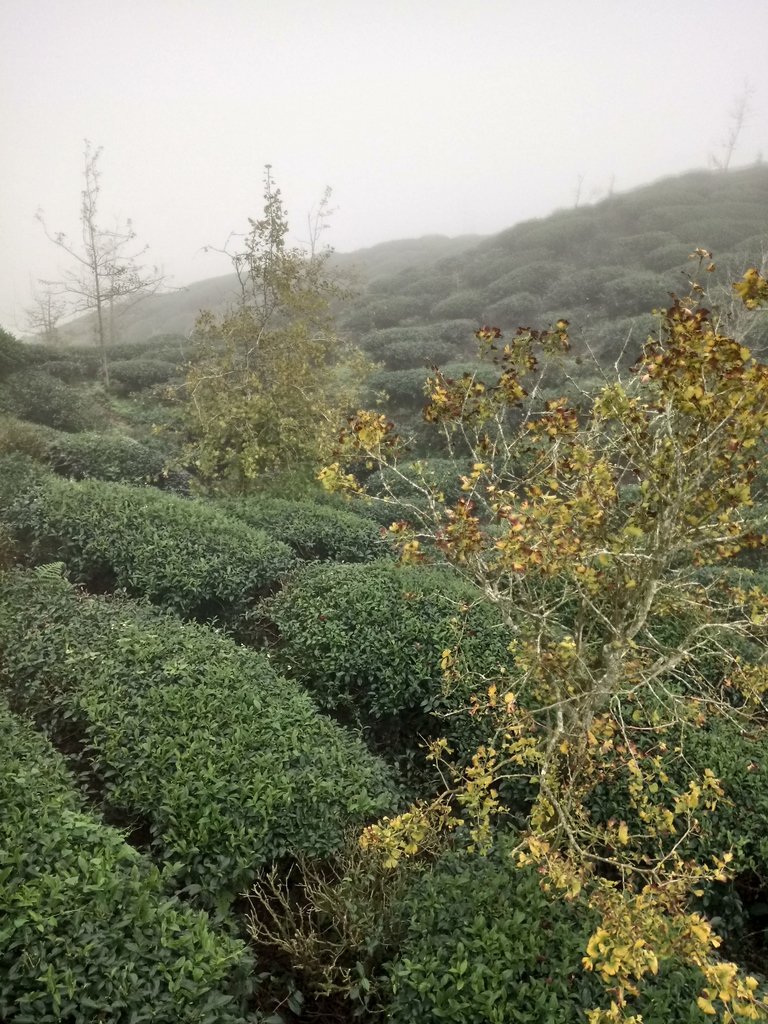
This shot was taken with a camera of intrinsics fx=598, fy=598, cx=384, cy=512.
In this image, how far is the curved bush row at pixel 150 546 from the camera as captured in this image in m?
8.61

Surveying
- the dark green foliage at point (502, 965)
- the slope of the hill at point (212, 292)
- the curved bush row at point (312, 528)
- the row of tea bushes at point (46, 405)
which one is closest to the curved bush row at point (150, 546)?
the curved bush row at point (312, 528)

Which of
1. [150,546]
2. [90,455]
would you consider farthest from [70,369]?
[150,546]

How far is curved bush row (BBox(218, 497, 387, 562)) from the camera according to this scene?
10609 millimetres

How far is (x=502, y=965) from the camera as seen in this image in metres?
4.04

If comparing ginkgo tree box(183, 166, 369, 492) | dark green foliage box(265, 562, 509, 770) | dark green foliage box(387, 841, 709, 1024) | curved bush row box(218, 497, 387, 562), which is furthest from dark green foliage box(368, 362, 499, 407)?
dark green foliage box(387, 841, 709, 1024)

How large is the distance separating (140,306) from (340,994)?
156ft

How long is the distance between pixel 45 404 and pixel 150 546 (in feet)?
28.7

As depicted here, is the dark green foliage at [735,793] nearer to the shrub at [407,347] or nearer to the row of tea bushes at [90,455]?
the row of tea bushes at [90,455]

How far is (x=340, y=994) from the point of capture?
466 cm

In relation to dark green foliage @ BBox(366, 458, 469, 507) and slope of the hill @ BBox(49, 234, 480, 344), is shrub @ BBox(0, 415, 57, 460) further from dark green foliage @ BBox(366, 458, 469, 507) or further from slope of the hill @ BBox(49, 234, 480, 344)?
slope of the hill @ BBox(49, 234, 480, 344)

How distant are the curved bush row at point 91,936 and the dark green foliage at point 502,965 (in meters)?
1.26

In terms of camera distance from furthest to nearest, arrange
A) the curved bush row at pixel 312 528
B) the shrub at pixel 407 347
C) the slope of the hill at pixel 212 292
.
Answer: the slope of the hill at pixel 212 292 < the shrub at pixel 407 347 < the curved bush row at pixel 312 528

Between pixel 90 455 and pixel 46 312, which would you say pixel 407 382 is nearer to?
Answer: pixel 90 455

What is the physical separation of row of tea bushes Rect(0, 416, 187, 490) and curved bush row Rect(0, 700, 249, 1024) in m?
8.45
